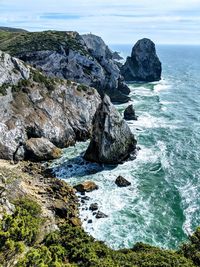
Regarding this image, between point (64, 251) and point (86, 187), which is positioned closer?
point (64, 251)

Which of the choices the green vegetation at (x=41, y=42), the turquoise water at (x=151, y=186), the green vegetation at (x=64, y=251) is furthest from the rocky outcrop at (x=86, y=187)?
the green vegetation at (x=41, y=42)

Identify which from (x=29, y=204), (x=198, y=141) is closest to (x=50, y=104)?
A: (x=198, y=141)

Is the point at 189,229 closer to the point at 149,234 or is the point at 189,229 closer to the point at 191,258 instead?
the point at 149,234

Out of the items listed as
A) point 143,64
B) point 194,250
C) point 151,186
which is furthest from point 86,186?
point 143,64

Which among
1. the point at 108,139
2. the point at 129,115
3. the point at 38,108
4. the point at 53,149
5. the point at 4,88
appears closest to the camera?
the point at 108,139

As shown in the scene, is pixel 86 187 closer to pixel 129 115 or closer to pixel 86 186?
pixel 86 186

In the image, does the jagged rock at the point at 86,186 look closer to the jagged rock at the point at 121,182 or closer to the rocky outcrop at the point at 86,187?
the rocky outcrop at the point at 86,187

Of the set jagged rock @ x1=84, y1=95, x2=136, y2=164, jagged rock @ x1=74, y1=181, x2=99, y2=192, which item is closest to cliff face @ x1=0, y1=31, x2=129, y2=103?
jagged rock @ x1=84, y1=95, x2=136, y2=164
